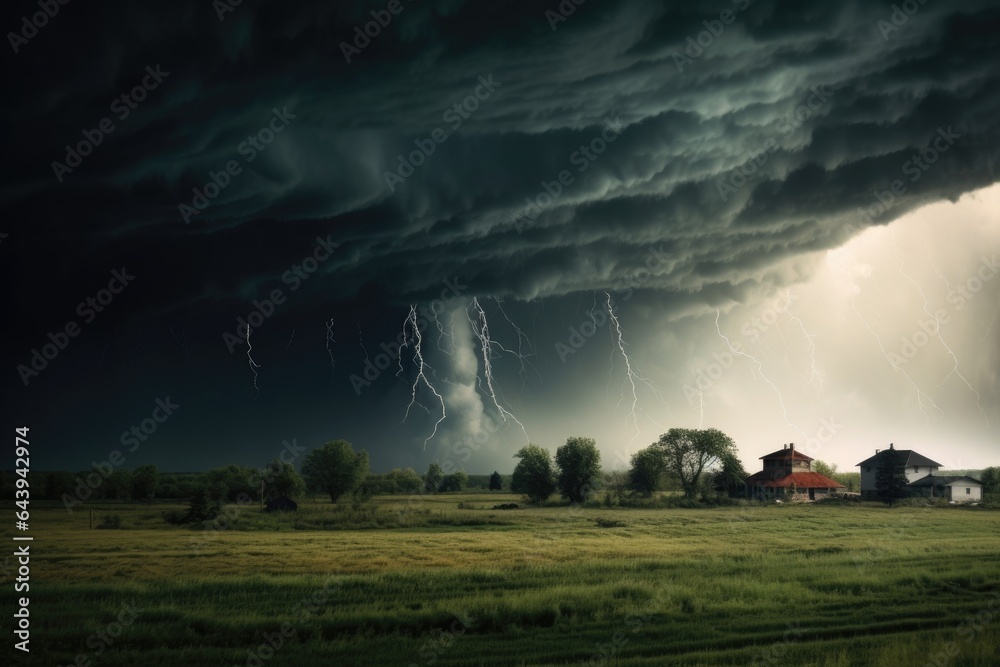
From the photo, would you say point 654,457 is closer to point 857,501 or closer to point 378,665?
point 857,501

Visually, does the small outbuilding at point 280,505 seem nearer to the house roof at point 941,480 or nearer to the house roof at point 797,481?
the house roof at point 797,481

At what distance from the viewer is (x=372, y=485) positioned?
134m

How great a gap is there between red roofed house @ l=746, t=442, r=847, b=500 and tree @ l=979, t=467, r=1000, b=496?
16.3m

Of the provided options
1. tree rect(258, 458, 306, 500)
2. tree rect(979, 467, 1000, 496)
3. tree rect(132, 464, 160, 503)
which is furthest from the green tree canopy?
tree rect(979, 467, 1000, 496)

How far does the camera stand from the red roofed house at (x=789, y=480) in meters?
86.5

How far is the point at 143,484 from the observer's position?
327ft

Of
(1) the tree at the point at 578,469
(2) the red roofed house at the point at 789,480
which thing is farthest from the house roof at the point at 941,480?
(1) the tree at the point at 578,469

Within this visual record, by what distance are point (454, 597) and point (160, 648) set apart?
9374 millimetres

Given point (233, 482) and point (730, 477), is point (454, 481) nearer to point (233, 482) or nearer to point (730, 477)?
point (233, 482)

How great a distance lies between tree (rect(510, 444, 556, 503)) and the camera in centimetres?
8806

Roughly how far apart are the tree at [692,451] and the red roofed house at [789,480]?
5330 mm

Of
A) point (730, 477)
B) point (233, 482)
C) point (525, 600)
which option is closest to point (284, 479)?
point (233, 482)

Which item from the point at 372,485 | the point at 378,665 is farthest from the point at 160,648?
the point at 372,485

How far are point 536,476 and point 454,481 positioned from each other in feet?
224
